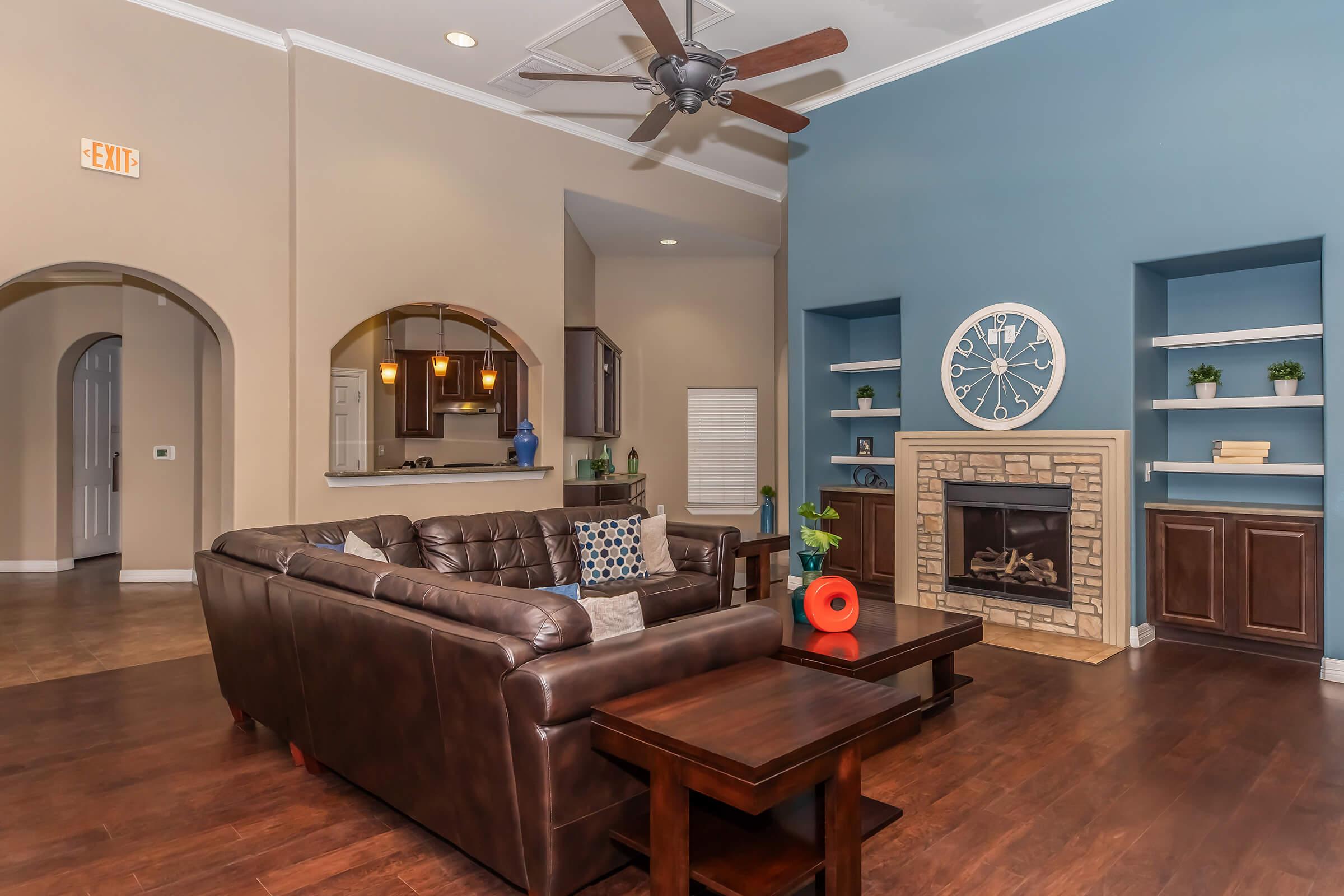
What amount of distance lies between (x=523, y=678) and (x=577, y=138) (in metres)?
6.07

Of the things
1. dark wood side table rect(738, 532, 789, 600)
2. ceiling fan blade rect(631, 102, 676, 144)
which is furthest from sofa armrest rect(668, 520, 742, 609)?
ceiling fan blade rect(631, 102, 676, 144)

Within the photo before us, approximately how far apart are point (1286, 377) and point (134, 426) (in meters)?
9.15

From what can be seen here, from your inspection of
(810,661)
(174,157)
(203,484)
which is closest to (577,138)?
(174,157)

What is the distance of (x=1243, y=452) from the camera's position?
4930 millimetres

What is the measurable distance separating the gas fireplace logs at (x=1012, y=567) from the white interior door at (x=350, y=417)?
232 inches

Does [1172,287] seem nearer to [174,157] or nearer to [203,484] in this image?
[174,157]

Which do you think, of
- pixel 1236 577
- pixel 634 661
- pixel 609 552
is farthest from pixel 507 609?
pixel 1236 577

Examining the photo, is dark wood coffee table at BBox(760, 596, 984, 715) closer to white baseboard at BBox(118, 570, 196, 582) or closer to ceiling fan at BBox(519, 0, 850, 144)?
ceiling fan at BBox(519, 0, 850, 144)

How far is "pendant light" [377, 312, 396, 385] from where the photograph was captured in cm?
710

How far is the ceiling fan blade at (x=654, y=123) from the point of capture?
4.53 metres

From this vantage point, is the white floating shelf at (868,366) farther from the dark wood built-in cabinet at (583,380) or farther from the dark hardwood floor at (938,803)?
the dark hardwood floor at (938,803)

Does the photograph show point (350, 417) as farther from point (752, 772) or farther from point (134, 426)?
point (752, 772)

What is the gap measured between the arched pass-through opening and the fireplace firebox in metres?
5.99

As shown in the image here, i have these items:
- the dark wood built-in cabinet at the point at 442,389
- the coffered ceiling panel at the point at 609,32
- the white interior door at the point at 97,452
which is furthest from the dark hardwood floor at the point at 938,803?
the white interior door at the point at 97,452
